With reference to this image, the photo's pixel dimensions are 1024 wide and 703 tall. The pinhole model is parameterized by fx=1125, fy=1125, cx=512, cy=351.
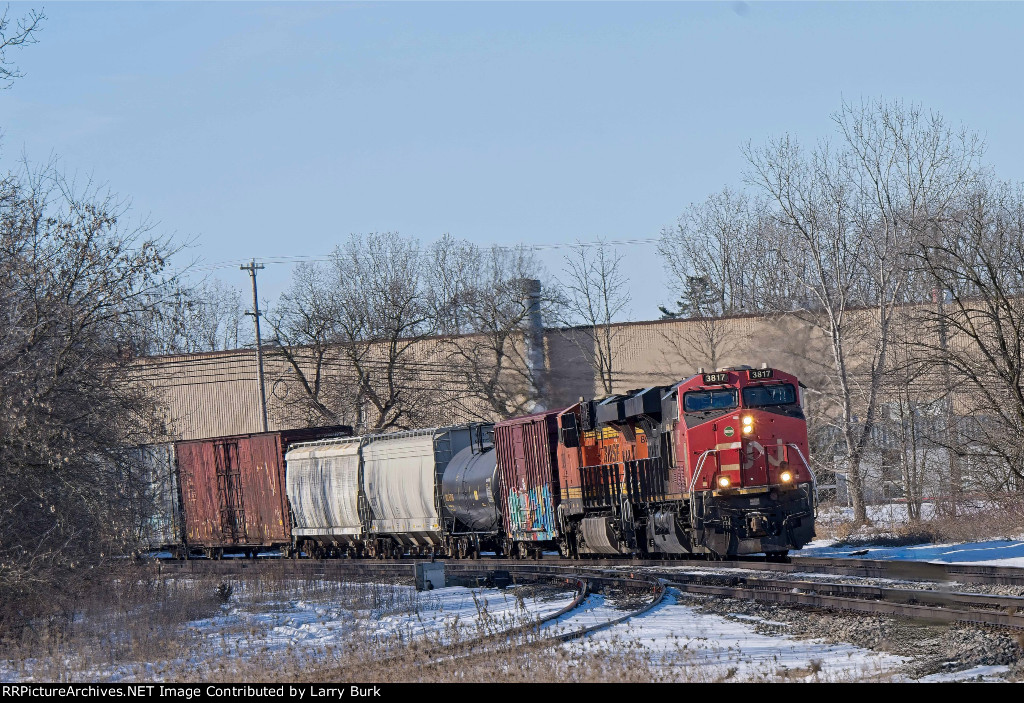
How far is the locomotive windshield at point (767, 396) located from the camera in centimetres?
1928

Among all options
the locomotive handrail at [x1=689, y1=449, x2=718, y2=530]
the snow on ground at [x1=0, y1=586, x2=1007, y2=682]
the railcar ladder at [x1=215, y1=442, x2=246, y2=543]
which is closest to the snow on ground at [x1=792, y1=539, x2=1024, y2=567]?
the locomotive handrail at [x1=689, y1=449, x2=718, y2=530]

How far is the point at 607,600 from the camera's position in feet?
53.8

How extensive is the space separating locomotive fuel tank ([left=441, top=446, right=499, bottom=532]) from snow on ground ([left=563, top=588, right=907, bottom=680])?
12545 mm

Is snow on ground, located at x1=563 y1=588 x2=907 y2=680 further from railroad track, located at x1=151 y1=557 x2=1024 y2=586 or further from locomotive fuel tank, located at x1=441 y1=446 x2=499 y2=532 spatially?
locomotive fuel tank, located at x1=441 y1=446 x2=499 y2=532

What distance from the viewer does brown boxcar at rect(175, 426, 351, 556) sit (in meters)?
34.2

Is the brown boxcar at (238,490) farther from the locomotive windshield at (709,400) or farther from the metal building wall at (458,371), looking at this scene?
the locomotive windshield at (709,400)

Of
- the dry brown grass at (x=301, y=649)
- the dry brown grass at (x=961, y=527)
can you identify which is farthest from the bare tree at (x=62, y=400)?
the dry brown grass at (x=961, y=527)

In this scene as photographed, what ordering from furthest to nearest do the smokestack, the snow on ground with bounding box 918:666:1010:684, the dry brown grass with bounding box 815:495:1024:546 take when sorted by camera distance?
the smokestack < the dry brown grass with bounding box 815:495:1024:546 < the snow on ground with bounding box 918:666:1010:684

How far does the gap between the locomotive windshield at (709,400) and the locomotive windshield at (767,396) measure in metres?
0.28

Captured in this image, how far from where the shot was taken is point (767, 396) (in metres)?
19.4

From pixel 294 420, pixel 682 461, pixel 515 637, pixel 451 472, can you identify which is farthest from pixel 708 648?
pixel 294 420

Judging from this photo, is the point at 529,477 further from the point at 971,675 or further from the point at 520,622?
the point at 971,675

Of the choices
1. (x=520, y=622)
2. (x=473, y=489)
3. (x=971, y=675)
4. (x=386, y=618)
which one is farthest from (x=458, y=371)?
(x=971, y=675)
